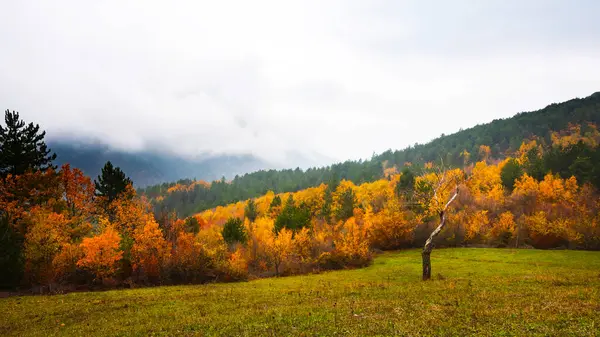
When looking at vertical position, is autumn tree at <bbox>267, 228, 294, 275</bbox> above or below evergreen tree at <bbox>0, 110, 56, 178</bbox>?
below

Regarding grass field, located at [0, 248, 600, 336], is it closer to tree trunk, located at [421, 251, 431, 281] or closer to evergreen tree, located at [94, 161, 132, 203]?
tree trunk, located at [421, 251, 431, 281]

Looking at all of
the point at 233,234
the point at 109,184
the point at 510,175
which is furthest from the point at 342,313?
the point at 510,175

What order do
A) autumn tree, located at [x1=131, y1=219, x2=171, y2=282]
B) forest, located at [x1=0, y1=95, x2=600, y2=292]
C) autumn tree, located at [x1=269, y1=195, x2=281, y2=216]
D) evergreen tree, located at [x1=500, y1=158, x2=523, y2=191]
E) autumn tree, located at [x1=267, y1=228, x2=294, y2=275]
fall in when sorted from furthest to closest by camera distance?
autumn tree, located at [x1=269, y1=195, x2=281, y2=216]
evergreen tree, located at [x1=500, y1=158, x2=523, y2=191]
autumn tree, located at [x1=267, y1=228, x2=294, y2=275]
autumn tree, located at [x1=131, y1=219, x2=171, y2=282]
forest, located at [x1=0, y1=95, x2=600, y2=292]

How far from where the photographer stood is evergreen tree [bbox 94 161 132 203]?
7112 centimetres

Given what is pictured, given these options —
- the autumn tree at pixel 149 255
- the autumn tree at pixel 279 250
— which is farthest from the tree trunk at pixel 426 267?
the autumn tree at pixel 149 255

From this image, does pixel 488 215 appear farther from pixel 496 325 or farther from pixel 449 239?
pixel 496 325

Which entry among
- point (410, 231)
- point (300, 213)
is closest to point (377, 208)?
point (410, 231)

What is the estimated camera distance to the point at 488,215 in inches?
3615

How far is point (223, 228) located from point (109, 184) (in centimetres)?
2720

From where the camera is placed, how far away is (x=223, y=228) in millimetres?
76125

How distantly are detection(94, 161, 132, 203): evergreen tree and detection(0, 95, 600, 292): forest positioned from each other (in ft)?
0.77

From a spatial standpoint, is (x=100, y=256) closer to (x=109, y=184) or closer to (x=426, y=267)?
(x=109, y=184)

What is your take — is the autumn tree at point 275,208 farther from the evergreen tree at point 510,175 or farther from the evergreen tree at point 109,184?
the evergreen tree at point 510,175

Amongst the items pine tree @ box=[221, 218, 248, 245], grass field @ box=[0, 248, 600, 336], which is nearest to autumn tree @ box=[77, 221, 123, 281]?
grass field @ box=[0, 248, 600, 336]
